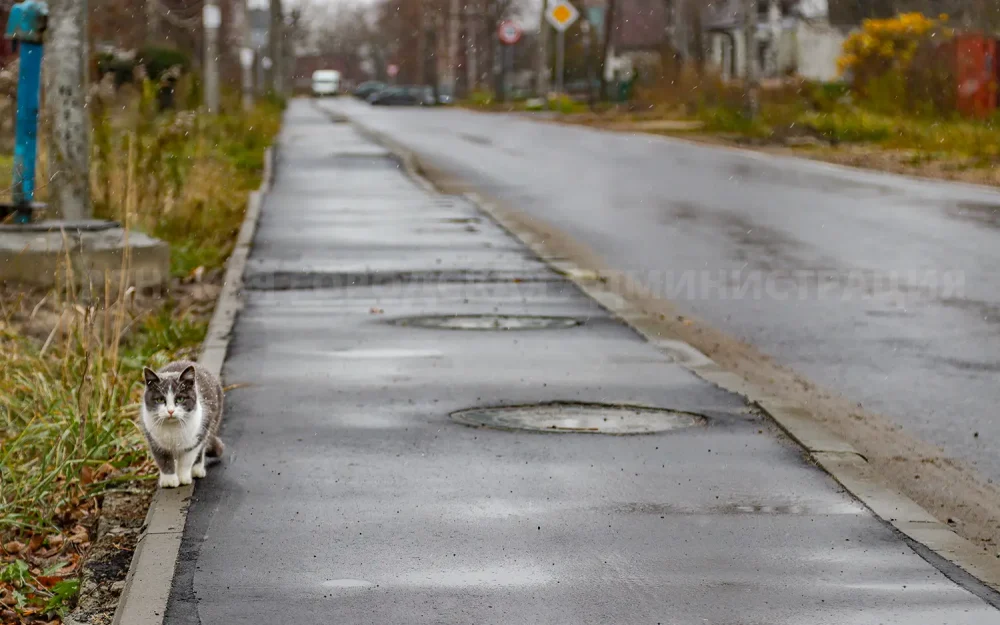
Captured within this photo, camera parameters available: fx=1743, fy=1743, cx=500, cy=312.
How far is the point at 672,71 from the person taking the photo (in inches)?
2339

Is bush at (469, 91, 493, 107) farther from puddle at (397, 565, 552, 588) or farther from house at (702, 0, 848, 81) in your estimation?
puddle at (397, 565, 552, 588)

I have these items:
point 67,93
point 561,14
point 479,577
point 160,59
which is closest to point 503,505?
point 479,577

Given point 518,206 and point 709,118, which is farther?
point 709,118

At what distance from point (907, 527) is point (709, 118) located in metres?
38.9

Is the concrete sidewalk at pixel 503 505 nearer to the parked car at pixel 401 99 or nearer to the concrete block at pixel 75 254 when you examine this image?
the concrete block at pixel 75 254

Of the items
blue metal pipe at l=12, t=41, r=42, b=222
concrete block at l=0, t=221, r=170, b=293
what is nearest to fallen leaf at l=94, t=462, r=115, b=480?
concrete block at l=0, t=221, r=170, b=293

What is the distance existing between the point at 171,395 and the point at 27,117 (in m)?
7.06

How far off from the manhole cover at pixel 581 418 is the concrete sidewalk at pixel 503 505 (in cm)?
12

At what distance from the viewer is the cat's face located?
691cm

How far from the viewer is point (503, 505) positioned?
275 inches

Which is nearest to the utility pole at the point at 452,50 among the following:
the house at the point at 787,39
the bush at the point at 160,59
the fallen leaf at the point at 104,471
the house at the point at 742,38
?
the house at the point at 742,38

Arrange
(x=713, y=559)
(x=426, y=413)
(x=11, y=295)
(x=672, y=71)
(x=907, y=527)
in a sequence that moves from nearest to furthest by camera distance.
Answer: (x=713, y=559), (x=907, y=527), (x=426, y=413), (x=11, y=295), (x=672, y=71)

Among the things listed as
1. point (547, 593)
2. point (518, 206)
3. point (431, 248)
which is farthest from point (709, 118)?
point (547, 593)

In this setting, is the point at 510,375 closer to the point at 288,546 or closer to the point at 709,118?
the point at 288,546
